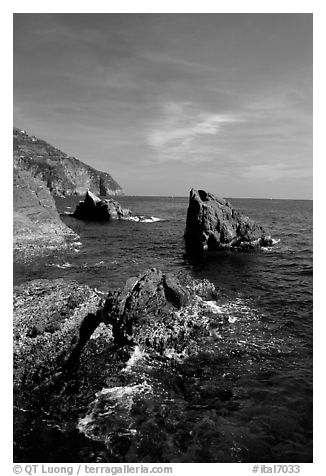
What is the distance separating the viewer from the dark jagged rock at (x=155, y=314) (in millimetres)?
18203

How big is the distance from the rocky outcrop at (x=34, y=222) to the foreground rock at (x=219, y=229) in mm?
22998

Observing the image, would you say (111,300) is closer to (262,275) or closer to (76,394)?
(76,394)

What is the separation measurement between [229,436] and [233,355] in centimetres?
597

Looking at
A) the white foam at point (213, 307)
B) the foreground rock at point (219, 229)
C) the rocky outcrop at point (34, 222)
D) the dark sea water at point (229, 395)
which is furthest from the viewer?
the foreground rock at point (219, 229)

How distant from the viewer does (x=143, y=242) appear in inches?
2219

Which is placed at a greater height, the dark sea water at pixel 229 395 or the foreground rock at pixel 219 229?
the foreground rock at pixel 219 229

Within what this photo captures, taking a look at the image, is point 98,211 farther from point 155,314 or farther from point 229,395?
point 229,395

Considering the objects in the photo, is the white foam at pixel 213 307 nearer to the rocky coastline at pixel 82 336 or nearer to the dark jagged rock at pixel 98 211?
the rocky coastline at pixel 82 336

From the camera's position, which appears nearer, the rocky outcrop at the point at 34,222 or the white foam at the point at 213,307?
the white foam at the point at 213,307

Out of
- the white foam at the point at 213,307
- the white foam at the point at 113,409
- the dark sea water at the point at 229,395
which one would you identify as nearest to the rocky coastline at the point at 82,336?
the white foam at the point at 113,409

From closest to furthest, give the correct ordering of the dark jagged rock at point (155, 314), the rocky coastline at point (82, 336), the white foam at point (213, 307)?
the rocky coastline at point (82, 336) → the dark jagged rock at point (155, 314) → the white foam at point (213, 307)

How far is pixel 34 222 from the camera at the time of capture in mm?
46375

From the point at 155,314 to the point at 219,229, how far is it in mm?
33935
